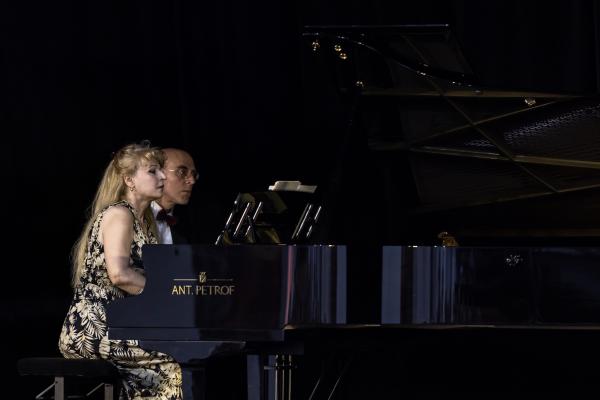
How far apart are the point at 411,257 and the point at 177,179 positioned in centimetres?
211

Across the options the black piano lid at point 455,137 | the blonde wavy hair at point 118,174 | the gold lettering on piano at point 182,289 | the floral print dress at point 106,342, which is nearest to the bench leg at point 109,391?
the floral print dress at point 106,342

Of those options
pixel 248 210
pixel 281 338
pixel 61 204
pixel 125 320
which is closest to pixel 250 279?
pixel 281 338

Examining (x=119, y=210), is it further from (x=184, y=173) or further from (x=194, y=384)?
(x=184, y=173)

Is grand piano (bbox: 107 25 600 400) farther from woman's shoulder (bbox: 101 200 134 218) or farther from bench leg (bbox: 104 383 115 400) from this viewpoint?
bench leg (bbox: 104 383 115 400)

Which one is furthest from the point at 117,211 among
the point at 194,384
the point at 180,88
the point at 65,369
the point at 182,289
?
the point at 180,88

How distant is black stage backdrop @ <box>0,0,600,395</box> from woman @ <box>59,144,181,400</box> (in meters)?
0.81

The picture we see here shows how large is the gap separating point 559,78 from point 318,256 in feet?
10.1

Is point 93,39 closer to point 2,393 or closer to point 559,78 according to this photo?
point 2,393

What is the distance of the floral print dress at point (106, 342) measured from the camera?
12.3 feet

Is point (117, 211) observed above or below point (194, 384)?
above

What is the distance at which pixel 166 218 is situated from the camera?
477cm

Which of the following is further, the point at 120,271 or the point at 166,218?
the point at 166,218

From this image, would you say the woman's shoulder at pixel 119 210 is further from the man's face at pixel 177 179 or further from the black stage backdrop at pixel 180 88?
the man's face at pixel 177 179

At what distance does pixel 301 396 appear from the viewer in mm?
5398
